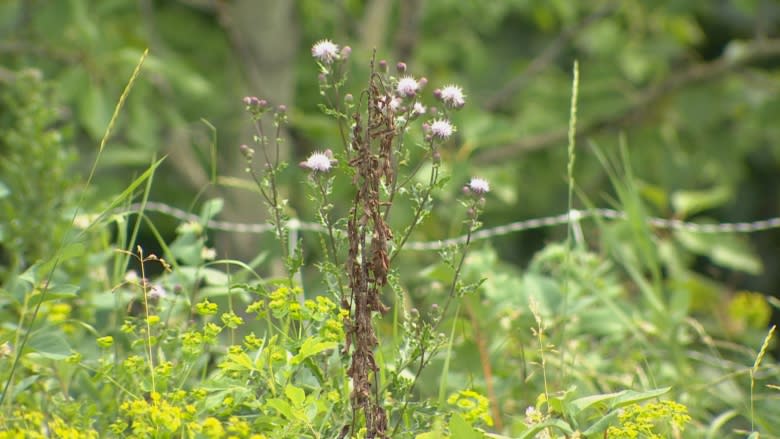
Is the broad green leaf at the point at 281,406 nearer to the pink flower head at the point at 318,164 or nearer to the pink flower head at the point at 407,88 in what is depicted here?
the pink flower head at the point at 318,164

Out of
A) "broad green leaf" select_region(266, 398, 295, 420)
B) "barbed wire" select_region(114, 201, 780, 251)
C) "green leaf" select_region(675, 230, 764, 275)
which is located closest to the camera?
"broad green leaf" select_region(266, 398, 295, 420)

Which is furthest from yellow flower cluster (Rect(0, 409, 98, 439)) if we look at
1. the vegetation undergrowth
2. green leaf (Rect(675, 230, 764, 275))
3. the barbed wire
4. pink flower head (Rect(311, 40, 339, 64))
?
green leaf (Rect(675, 230, 764, 275))

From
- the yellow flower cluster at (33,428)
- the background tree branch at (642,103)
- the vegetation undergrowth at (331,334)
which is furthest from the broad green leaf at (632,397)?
the background tree branch at (642,103)

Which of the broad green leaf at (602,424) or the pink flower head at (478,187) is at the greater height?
the pink flower head at (478,187)

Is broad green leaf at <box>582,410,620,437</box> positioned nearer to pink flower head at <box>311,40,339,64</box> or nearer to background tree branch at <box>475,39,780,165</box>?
pink flower head at <box>311,40,339,64</box>

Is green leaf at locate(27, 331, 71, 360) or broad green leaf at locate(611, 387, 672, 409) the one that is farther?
green leaf at locate(27, 331, 71, 360)

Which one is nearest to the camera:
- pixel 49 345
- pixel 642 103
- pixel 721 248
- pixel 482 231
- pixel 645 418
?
pixel 645 418

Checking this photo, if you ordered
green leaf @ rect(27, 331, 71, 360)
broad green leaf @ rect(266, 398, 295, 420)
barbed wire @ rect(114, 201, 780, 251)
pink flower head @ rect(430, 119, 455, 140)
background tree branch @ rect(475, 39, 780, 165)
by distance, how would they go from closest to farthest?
broad green leaf @ rect(266, 398, 295, 420), pink flower head @ rect(430, 119, 455, 140), green leaf @ rect(27, 331, 71, 360), barbed wire @ rect(114, 201, 780, 251), background tree branch @ rect(475, 39, 780, 165)

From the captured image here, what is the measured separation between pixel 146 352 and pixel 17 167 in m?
0.82

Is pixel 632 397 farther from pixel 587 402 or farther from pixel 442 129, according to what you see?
pixel 442 129

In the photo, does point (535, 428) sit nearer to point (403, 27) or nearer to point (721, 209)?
point (403, 27)

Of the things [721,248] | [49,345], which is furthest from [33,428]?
[721,248]

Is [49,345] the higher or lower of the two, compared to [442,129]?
lower

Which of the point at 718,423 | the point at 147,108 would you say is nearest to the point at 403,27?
the point at 147,108
